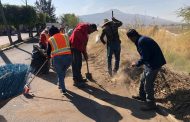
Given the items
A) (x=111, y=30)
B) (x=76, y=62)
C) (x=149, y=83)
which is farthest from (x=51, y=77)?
(x=149, y=83)

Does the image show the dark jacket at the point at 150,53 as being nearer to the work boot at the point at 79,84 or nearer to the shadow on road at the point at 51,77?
the work boot at the point at 79,84

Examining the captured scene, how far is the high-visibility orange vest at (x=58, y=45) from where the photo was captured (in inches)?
390

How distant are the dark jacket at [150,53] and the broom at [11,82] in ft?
8.44

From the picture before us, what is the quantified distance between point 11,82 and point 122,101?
3294 mm

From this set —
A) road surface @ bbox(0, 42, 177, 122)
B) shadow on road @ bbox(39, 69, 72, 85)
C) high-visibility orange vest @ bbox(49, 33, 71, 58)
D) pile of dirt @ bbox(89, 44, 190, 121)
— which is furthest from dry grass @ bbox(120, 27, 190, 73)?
high-visibility orange vest @ bbox(49, 33, 71, 58)

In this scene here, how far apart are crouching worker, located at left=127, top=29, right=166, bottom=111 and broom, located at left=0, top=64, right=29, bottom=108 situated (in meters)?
2.55

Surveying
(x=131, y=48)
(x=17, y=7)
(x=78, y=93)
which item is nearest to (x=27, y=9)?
(x=17, y=7)

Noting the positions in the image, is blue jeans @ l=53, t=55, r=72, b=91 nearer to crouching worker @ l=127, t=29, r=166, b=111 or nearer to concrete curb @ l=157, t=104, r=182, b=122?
crouching worker @ l=127, t=29, r=166, b=111

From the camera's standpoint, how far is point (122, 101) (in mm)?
9578

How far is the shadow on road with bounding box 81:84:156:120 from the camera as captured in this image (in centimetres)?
834

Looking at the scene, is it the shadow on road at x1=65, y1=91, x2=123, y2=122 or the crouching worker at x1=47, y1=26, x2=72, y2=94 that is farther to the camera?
the crouching worker at x1=47, y1=26, x2=72, y2=94

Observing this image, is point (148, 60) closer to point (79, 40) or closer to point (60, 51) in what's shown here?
point (60, 51)

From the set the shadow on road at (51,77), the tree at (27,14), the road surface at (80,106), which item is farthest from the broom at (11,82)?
the tree at (27,14)

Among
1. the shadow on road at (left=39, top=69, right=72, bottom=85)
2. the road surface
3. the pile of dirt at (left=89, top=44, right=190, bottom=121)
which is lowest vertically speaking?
the shadow on road at (left=39, top=69, right=72, bottom=85)
